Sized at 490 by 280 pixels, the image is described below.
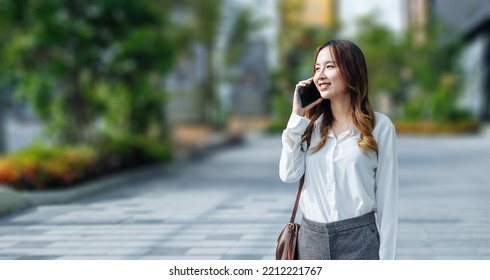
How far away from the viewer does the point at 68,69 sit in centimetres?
1638

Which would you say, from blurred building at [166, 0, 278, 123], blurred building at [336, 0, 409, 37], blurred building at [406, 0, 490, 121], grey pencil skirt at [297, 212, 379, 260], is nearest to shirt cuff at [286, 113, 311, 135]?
grey pencil skirt at [297, 212, 379, 260]

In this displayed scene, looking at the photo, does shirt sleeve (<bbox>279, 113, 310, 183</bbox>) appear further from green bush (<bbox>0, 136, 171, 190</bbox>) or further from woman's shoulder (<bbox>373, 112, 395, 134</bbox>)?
green bush (<bbox>0, 136, 171, 190</bbox>)

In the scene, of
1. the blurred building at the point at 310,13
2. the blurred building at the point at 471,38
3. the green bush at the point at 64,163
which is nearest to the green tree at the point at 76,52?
the green bush at the point at 64,163

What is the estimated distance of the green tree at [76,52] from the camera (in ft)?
52.6

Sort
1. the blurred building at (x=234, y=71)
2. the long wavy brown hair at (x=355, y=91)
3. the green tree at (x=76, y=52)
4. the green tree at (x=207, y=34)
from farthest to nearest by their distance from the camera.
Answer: the blurred building at (x=234, y=71) → the green tree at (x=207, y=34) → the green tree at (x=76, y=52) → the long wavy brown hair at (x=355, y=91)

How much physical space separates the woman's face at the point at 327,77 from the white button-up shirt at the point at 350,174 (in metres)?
0.15

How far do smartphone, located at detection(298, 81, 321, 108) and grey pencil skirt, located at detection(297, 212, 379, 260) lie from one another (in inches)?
20.3

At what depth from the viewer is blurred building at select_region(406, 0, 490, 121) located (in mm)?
38406

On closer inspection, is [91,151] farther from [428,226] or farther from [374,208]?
[374,208]

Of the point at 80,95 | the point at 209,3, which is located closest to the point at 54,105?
the point at 80,95

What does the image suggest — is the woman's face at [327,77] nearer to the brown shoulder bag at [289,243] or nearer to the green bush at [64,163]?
the brown shoulder bag at [289,243]

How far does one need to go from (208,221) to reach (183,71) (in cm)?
2326

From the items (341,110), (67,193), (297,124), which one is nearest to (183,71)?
(67,193)
